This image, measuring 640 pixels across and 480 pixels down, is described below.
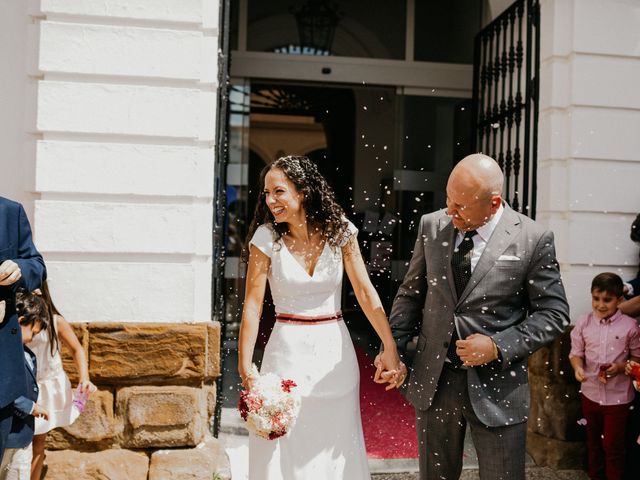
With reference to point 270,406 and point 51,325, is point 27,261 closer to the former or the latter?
point 51,325

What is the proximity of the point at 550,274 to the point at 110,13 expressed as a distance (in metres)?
3.16

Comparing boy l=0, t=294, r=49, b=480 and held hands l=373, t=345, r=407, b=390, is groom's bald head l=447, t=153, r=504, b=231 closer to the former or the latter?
held hands l=373, t=345, r=407, b=390

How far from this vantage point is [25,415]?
3.52 m

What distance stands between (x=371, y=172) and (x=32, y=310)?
7.59m

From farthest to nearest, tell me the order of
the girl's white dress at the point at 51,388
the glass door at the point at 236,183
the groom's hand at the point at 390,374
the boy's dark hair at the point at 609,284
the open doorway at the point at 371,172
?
the open doorway at the point at 371,172 → the glass door at the point at 236,183 → the boy's dark hair at the point at 609,284 → the girl's white dress at the point at 51,388 → the groom's hand at the point at 390,374

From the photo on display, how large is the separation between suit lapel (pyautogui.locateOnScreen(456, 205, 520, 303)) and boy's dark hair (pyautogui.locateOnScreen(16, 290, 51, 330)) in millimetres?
2315

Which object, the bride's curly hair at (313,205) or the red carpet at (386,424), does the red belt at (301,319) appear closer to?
the bride's curly hair at (313,205)

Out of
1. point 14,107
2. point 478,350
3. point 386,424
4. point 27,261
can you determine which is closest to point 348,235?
point 478,350

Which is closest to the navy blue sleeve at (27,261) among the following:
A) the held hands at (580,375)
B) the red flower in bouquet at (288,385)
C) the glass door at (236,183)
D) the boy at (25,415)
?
the boy at (25,415)

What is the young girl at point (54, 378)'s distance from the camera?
13.0 ft

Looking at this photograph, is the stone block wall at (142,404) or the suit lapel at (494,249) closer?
the suit lapel at (494,249)

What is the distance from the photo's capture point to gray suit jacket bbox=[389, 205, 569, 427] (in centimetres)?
314

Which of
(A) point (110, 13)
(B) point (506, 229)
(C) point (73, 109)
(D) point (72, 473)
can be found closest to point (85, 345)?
(D) point (72, 473)

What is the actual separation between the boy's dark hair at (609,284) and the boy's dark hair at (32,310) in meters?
3.58
